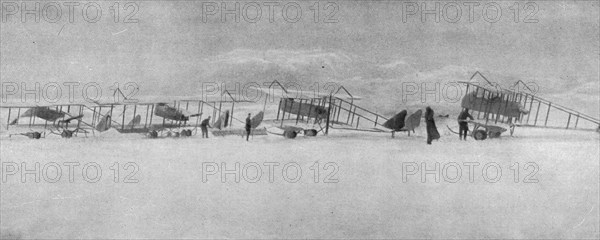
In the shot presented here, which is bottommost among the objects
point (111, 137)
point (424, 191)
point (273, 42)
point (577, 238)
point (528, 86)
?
point (577, 238)

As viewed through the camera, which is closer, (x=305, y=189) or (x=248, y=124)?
(x=305, y=189)

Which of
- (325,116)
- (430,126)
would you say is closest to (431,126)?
(430,126)

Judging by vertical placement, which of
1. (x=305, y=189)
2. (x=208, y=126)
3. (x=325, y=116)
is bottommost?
(x=305, y=189)

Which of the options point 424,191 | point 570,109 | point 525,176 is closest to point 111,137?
point 424,191

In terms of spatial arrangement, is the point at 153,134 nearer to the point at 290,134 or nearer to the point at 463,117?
the point at 290,134

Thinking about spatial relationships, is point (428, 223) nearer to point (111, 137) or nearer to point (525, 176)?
point (525, 176)

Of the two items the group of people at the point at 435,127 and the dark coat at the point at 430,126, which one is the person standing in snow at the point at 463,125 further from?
the dark coat at the point at 430,126
